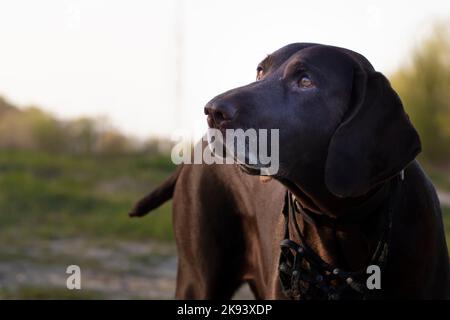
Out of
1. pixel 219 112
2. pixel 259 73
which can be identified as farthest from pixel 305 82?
pixel 219 112

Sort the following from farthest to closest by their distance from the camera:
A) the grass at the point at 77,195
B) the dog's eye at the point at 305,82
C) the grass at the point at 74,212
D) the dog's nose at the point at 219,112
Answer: the grass at the point at 77,195 → the grass at the point at 74,212 → the dog's eye at the point at 305,82 → the dog's nose at the point at 219,112

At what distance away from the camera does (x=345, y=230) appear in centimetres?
371

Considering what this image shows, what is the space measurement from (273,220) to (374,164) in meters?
0.90

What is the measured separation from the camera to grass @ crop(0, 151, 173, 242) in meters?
10.4

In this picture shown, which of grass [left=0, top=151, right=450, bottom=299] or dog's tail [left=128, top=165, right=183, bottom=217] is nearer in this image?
dog's tail [left=128, top=165, right=183, bottom=217]

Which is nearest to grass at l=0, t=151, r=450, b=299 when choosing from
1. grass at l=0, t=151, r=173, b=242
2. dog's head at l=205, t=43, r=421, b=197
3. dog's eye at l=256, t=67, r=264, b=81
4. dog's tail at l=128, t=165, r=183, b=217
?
grass at l=0, t=151, r=173, b=242

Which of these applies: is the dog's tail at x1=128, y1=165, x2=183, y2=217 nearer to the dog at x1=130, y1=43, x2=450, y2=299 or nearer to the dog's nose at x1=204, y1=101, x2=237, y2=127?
the dog at x1=130, y1=43, x2=450, y2=299

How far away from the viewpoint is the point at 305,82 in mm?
3705

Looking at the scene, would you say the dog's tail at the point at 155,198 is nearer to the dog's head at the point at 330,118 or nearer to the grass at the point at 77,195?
the dog's head at the point at 330,118

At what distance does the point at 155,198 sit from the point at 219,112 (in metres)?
2.03

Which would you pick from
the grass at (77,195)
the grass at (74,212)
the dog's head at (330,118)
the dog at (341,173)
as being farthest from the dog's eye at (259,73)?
the grass at (77,195)

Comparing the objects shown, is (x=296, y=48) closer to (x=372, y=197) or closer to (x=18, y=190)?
(x=372, y=197)

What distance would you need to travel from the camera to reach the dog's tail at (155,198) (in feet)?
17.5
